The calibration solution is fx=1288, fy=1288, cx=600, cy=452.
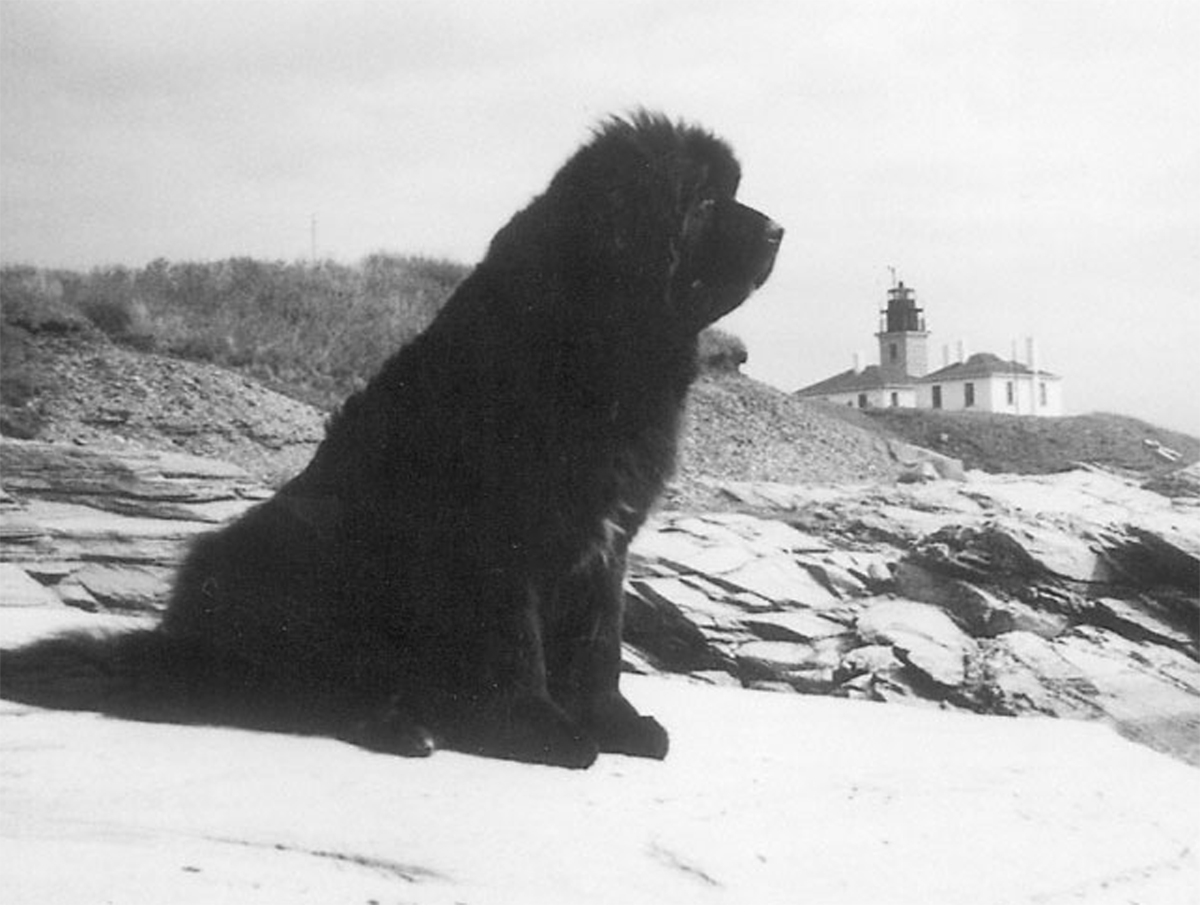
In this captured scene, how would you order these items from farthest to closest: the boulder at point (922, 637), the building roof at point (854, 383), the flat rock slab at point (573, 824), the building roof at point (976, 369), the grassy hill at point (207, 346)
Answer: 1. the building roof at point (854, 383)
2. the building roof at point (976, 369)
3. the grassy hill at point (207, 346)
4. the boulder at point (922, 637)
5. the flat rock slab at point (573, 824)

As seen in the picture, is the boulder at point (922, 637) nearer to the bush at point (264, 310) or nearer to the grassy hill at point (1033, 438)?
the bush at point (264, 310)

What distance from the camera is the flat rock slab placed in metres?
2.16

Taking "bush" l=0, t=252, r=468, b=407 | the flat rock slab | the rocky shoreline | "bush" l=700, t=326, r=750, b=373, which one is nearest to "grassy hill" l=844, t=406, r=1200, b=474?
"bush" l=700, t=326, r=750, b=373

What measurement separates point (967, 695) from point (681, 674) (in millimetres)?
1539

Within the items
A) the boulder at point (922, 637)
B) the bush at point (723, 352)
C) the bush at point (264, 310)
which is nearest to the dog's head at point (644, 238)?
the bush at point (264, 310)

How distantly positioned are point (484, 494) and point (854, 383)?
1891cm

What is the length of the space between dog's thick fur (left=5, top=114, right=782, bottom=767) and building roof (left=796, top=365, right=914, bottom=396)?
13869mm

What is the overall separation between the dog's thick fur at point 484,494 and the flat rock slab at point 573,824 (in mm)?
135

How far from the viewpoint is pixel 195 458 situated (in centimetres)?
630

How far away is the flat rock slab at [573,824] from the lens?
85.0 inches

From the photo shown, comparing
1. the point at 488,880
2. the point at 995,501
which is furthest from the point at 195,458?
the point at 995,501

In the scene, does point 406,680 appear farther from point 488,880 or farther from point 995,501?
point 995,501

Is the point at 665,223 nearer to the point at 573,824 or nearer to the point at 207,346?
the point at 573,824

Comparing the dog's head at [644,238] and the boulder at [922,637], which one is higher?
the dog's head at [644,238]
